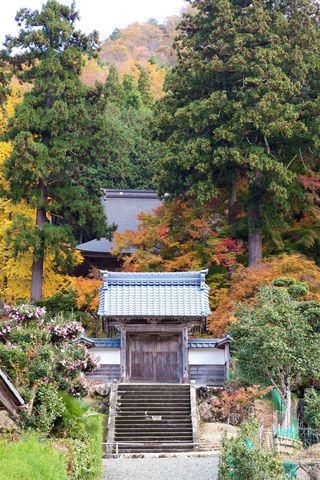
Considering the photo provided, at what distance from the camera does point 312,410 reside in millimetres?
17391

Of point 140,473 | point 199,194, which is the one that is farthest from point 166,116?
point 140,473

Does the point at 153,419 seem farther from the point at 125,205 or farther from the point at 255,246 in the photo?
the point at 125,205

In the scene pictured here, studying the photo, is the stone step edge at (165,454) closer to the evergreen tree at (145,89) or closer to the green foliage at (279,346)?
the green foliage at (279,346)

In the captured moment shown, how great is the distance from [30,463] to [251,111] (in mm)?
18647

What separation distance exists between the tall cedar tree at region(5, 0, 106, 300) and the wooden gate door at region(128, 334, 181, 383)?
5641mm

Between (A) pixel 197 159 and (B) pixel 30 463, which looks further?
(A) pixel 197 159

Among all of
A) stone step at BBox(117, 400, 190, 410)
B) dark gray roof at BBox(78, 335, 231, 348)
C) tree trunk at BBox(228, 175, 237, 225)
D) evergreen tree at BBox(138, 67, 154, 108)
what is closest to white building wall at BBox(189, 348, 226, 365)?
dark gray roof at BBox(78, 335, 231, 348)

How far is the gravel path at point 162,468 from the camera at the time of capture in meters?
14.5

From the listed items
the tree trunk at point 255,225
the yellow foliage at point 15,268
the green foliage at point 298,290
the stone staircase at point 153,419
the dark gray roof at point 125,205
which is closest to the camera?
the stone staircase at point 153,419

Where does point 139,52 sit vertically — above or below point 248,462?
above

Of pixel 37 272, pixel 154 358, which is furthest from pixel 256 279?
pixel 37 272

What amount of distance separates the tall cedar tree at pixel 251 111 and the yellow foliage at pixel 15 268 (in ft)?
19.1

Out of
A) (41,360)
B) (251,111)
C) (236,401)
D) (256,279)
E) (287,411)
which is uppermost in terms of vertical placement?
(251,111)

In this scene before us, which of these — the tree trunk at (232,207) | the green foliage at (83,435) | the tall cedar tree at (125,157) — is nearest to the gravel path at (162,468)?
the green foliage at (83,435)
